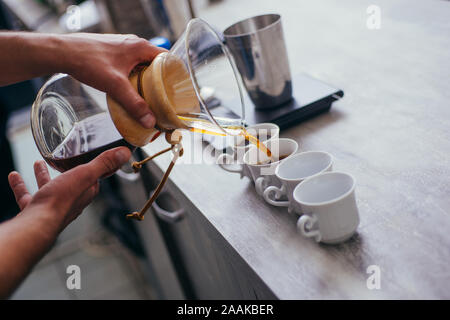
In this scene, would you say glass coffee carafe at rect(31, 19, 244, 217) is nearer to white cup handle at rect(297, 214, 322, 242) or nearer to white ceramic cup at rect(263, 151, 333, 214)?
white ceramic cup at rect(263, 151, 333, 214)

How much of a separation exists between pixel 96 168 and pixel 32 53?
29cm

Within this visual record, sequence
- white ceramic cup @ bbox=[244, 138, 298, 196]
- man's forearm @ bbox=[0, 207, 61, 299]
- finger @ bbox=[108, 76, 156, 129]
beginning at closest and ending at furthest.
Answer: man's forearm @ bbox=[0, 207, 61, 299], finger @ bbox=[108, 76, 156, 129], white ceramic cup @ bbox=[244, 138, 298, 196]

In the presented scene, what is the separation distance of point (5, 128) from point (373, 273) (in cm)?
215

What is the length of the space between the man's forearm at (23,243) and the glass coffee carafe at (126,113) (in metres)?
0.20

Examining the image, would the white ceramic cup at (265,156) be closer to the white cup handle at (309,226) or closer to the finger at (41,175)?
the white cup handle at (309,226)

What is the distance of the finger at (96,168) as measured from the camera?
81 cm

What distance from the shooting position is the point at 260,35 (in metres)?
1.13

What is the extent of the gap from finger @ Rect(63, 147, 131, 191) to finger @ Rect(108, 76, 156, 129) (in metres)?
0.08

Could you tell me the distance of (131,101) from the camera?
0.79 meters

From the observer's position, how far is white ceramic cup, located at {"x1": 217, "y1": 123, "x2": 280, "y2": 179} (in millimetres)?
988

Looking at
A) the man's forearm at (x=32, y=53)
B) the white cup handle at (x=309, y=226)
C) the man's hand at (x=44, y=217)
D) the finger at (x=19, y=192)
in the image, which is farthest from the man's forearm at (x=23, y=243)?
the white cup handle at (x=309, y=226)

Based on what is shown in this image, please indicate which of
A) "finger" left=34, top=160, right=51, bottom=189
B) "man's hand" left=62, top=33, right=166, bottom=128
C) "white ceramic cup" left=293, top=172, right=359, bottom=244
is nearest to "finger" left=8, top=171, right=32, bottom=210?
"finger" left=34, top=160, right=51, bottom=189

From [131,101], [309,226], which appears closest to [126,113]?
[131,101]
